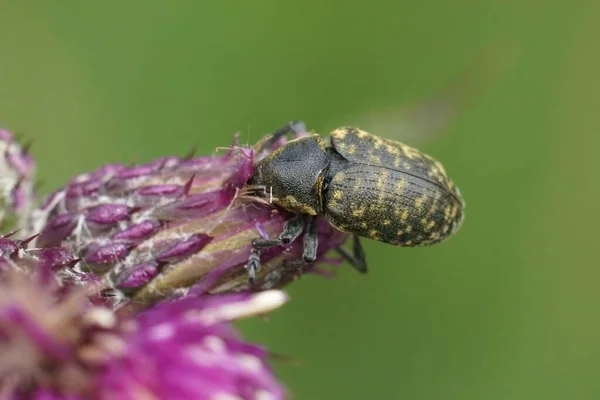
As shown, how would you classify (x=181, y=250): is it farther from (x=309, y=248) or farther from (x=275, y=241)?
(x=309, y=248)

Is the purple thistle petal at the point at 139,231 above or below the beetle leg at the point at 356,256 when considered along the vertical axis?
above

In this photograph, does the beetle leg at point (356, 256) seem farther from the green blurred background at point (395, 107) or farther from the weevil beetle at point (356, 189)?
the green blurred background at point (395, 107)

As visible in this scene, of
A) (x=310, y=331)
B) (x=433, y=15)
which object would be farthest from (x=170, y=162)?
Result: (x=433, y=15)

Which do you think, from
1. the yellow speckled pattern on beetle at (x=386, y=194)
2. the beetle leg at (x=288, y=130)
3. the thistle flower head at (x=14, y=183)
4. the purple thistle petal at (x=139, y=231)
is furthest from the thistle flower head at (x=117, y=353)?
the beetle leg at (x=288, y=130)

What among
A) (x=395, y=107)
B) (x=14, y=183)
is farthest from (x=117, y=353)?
(x=395, y=107)

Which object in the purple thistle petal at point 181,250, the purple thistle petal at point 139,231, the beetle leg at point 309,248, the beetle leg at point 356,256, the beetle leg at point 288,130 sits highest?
the beetle leg at point 288,130

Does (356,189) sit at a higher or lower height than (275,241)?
higher
